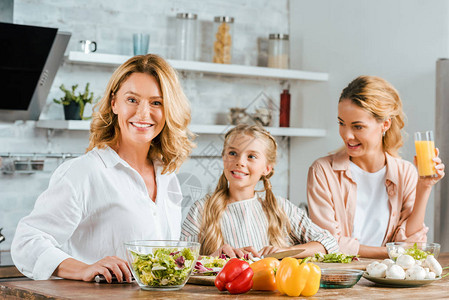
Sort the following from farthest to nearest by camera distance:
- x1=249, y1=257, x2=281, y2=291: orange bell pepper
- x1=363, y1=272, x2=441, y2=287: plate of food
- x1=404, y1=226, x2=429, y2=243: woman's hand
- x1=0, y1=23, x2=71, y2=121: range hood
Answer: x1=0, y1=23, x2=71, y2=121: range hood, x1=404, y1=226, x2=429, y2=243: woman's hand, x1=363, y1=272, x2=441, y2=287: plate of food, x1=249, y1=257, x2=281, y2=291: orange bell pepper

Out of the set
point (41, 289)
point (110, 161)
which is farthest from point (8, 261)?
point (41, 289)

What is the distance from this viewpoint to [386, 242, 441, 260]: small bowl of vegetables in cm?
203

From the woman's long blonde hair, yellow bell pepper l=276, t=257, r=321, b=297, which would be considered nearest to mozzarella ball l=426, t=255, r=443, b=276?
yellow bell pepper l=276, t=257, r=321, b=297

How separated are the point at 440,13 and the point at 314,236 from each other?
75.4 inches

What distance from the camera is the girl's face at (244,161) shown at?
264 centimetres

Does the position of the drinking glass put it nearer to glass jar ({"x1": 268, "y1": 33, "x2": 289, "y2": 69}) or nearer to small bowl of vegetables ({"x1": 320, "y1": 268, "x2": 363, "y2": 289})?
glass jar ({"x1": 268, "y1": 33, "x2": 289, "y2": 69})

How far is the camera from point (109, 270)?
181 centimetres

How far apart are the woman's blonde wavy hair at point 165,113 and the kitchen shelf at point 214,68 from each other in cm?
203

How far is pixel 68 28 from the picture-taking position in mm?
4359

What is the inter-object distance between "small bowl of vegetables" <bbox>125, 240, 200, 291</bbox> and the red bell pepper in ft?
0.30

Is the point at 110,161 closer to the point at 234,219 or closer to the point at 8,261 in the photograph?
the point at 234,219

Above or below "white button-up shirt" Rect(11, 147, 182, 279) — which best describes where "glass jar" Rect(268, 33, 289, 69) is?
above

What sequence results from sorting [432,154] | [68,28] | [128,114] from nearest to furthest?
[128,114] < [432,154] < [68,28]

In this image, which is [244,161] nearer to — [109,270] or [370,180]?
[370,180]
